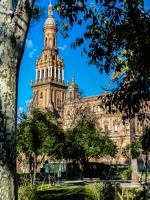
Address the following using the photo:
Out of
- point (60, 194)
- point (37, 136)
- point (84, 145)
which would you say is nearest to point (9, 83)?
point (60, 194)

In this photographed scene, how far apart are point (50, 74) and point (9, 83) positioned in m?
64.8

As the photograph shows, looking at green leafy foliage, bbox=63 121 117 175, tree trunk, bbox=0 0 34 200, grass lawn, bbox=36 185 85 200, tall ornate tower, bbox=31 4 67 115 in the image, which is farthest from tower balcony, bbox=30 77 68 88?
tree trunk, bbox=0 0 34 200

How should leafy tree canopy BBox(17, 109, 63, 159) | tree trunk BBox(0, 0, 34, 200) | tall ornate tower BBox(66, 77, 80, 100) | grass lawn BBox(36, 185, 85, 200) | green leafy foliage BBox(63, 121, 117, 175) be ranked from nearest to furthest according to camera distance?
1. tree trunk BBox(0, 0, 34, 200)
2. grass lawn BBox(36, 185, 85, 200)
3. leafy tree canopy BBox(17, 109, 63, 159)
4. green leafy foliage BBox(63, 121, 117, 175)
5. tall ornate tower BBox(66, 77, 80, 100)

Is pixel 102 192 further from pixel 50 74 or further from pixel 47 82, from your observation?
pixel 50 74

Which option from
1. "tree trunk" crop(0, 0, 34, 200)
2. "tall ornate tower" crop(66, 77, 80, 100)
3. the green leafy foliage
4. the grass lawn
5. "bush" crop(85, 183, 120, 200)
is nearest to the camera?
"tree trunk" crop(0, 0, 34, 200)

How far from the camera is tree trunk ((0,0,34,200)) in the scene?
3.59 m

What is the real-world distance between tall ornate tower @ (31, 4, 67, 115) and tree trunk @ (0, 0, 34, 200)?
2452 inches

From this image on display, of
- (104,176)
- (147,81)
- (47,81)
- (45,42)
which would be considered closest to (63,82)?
(47,81)

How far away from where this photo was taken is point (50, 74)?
2687 inches

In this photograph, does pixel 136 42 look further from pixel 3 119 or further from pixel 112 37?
pixel 3 119

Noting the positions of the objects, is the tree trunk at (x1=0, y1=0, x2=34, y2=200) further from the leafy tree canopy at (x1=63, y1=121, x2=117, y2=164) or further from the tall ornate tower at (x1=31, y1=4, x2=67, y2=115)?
the tall ornate tower at (x1=31, y1=4, x2=67, y2=115)

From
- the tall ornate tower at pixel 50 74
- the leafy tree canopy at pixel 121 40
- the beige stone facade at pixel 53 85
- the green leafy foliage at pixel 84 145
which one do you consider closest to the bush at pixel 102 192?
the leafy tree canopy at pixel 121 40

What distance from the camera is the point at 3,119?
3.67m

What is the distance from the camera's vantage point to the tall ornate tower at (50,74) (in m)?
67.2
